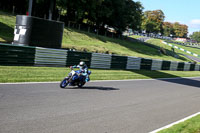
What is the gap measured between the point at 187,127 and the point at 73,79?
5226mm

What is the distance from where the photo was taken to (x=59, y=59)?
16359 mm

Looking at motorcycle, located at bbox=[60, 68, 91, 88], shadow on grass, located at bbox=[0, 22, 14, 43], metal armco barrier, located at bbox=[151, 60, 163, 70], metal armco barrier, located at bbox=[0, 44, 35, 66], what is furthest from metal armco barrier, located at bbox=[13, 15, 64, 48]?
metal armco barrier, located at bbox=[151, 60, 163, 70]

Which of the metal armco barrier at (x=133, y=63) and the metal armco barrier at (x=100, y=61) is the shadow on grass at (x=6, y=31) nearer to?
the metal armco barrier at (x=100, y=61)

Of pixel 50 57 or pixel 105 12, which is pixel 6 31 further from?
pixel 105 12

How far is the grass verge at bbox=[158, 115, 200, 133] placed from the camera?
6.12m

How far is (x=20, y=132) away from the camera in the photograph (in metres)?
4.80

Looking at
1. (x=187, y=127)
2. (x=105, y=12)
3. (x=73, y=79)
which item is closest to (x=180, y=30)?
(x=105, y=12)

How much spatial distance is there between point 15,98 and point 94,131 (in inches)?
122

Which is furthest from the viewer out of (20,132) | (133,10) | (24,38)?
(133,10)

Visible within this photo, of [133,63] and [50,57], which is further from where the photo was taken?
[133,63]

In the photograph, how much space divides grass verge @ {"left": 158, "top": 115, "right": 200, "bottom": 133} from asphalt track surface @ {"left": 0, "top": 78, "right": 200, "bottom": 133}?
0.43 m

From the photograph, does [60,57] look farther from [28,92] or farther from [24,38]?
[28,92]

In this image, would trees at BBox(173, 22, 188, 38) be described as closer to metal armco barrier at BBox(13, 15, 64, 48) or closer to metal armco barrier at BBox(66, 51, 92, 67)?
metal armco barrier at BBox(66, 51, 92, 67)

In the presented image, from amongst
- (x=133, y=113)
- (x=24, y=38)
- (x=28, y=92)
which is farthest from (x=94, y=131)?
(x=24, y=38)
